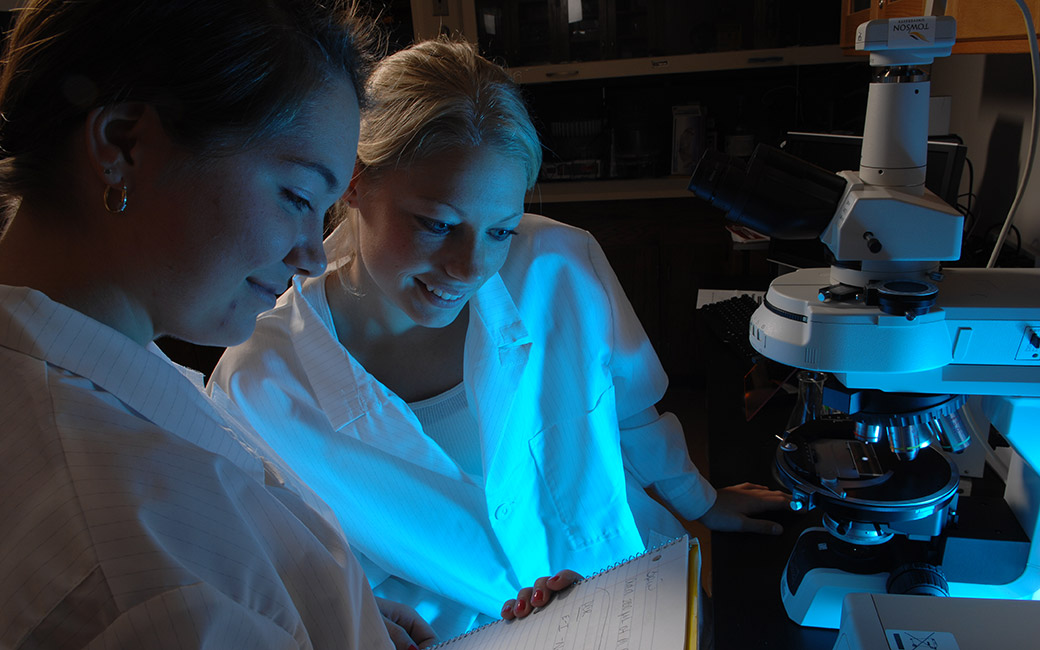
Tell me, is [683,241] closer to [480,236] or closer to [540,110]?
[540,110]

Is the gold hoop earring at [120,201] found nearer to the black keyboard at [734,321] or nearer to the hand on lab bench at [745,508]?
the hand on lab bench at [745,508]

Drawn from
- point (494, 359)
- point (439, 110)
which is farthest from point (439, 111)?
point (494, 359)

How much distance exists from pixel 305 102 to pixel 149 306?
0.21 meters

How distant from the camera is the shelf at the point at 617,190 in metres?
3.14

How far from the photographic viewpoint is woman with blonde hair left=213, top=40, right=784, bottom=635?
104cm

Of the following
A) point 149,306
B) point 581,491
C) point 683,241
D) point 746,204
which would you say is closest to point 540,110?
point 683,241

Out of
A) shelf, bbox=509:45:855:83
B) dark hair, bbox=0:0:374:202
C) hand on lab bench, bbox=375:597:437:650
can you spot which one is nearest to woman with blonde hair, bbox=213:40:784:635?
hand on lab bench, bbox=375:597:437:650

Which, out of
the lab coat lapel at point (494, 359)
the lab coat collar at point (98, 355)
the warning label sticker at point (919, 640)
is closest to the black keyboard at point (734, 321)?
the lab coat lapel at point (494, 359)

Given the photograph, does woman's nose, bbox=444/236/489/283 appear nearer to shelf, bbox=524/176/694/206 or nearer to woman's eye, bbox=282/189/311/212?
woman's eye, bbox=282/189/311/212

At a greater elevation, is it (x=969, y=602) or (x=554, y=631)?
(x=969, y=602)

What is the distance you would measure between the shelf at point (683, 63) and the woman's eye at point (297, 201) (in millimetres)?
2398

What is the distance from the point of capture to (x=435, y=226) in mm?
1033

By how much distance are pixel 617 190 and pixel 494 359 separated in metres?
2.15

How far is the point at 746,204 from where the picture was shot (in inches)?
29.5
